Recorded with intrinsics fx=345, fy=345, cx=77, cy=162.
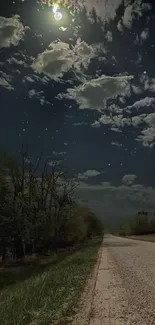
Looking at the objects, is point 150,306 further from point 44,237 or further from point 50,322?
point 44,237

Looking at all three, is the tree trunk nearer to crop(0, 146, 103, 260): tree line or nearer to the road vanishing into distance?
crop(0, 146, 103, 260): tree line

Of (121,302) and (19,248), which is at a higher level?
(19,248)

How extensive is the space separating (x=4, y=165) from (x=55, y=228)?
16.5 m

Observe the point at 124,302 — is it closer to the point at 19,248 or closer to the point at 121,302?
the point at 121,302

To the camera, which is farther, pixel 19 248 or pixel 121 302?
pixel 19 248

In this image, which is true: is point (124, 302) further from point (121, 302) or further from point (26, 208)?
point (26, 208)

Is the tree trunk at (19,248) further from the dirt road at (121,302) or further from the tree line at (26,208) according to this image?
the dirt road at (121,302)

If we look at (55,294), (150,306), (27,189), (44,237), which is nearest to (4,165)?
(27,189)

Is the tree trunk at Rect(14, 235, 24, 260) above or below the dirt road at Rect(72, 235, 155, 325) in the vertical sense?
above

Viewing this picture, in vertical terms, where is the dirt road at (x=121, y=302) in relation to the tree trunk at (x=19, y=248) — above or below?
below

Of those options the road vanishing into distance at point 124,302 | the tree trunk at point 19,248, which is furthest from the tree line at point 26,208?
the road vanishing into distance at point 124,302

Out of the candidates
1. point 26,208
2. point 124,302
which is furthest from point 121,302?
point 26,208

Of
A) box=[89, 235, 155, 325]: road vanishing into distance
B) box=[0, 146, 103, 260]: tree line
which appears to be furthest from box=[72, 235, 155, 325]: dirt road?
box=[0, 146, 103, 260]: tree line

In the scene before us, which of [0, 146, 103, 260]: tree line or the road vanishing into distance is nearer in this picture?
the road vanishing into distance
